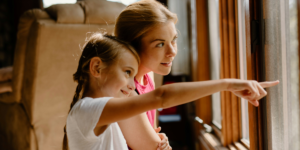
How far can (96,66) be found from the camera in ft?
2.53

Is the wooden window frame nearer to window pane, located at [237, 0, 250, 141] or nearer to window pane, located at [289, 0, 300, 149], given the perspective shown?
window pane, located at [237, 0, 250, 141]

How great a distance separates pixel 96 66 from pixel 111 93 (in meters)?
0.10

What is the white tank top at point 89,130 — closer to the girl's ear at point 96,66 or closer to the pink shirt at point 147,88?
the girl's ear at point 96,66

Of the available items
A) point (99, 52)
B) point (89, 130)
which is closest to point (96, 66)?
point (99, 52)

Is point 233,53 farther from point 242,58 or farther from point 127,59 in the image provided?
Result: point 127,59

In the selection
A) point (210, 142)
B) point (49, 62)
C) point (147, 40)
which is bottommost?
point (210, 142)

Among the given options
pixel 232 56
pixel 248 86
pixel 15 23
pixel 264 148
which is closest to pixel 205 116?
pixel 232 56

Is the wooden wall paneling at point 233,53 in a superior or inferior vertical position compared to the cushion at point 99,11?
inferior

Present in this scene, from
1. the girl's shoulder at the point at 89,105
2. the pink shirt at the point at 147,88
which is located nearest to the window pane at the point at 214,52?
the pink shirt at the point at 147,88

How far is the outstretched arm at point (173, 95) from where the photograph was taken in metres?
0.61

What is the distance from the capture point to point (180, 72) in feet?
10.5

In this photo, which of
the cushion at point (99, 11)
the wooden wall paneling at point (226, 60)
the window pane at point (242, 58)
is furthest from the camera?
the cushion at point (99, 11)

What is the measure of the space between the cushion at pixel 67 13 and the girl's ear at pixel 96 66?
83 centimetres

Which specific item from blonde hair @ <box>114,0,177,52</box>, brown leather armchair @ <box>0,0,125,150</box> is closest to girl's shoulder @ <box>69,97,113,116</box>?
blonde hair @ <box>114,0,177,52</box>
